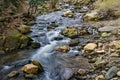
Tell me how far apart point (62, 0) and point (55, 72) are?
53.0ft

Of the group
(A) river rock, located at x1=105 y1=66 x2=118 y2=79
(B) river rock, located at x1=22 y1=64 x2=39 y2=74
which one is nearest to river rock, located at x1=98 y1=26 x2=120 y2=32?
(A) river rock, located at x1=105 y1=66 x2=118 y2=79

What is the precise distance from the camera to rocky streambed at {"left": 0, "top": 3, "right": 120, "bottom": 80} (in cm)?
668

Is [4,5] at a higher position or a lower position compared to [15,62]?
higher

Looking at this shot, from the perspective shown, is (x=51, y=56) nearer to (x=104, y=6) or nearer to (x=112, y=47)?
(x=112, y=47)

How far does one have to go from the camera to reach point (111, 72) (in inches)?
250

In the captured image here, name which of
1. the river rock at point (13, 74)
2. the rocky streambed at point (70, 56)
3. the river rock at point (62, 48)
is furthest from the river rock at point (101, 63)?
the river rock at point (13, 74)

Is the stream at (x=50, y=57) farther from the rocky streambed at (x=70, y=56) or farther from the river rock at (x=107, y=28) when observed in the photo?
the river rock at (x=107, y=28)

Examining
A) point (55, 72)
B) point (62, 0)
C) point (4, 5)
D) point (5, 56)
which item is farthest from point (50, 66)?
point (62, 0)

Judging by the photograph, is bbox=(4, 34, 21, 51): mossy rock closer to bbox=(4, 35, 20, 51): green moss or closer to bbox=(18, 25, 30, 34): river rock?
bbox=(4, 35, 20, 51): green moss

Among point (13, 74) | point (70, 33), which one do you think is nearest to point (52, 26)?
point (70, 33)

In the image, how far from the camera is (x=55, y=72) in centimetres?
692

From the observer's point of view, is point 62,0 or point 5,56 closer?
point 5,56

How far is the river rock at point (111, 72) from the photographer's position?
6.22 meters

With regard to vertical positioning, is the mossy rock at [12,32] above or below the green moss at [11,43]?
above
